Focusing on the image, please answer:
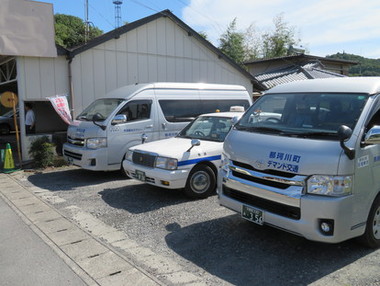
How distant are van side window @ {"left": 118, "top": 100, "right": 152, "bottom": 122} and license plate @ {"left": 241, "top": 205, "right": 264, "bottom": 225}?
4726 mm

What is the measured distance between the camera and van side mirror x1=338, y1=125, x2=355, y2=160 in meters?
3.47

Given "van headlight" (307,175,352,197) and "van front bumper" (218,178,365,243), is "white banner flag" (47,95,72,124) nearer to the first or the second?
"van front bumper" (218,178,365,243)

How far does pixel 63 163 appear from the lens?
991cm

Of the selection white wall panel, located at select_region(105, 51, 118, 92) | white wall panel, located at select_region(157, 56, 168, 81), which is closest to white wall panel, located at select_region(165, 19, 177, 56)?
white wall panel, located at select_region(157, 56, 168, 81)

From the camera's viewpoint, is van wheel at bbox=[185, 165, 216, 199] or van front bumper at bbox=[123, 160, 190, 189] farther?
van wheel at bbox=[185, 165, 216, 199]

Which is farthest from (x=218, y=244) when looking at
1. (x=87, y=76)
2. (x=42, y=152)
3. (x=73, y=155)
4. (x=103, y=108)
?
(x=87, y=76)

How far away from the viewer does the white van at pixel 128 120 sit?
7.82 meters

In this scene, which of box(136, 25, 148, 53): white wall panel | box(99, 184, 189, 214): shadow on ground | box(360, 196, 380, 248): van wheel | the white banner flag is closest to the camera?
box(360, 196, 380, 248): van wheel

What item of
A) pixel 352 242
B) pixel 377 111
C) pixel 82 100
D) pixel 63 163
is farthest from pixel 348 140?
pixel 82 100

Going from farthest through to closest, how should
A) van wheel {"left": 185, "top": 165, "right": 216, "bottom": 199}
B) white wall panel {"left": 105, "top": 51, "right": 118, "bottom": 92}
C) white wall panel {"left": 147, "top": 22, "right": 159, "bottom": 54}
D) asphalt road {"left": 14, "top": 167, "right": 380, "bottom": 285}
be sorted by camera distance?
white wall panel {"left": 147, "top": 22, "right": 159, "bottom": 54} → white wall panel {"left": 105, "top": 51, "right": 118, "bottom": 92} → van wheel {"left": 185, "top": 165, "right": 216, "bottom": 199} → asphalt road {"left": 14, "top": 167, "right": 380, "bottom": 285}

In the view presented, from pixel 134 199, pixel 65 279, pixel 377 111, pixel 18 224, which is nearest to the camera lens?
pixel 65 279

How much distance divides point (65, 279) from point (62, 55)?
828 cm

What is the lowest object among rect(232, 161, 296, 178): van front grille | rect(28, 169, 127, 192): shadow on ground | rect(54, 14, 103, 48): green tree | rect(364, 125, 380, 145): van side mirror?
rect(28, 169, 127, 192): shadow on ground

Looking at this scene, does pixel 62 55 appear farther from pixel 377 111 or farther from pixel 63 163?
pixel 377 111
